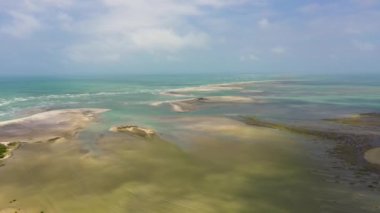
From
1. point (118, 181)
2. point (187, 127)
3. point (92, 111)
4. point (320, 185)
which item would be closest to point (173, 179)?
point (118, 181)

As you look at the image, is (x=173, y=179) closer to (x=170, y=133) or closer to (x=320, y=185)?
(x=320, y=185)

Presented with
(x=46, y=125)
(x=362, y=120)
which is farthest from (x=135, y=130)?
(x=362, y=120)

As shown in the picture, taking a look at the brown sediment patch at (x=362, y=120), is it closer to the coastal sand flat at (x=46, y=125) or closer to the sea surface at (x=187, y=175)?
the sea surface at (x=187, y=175)

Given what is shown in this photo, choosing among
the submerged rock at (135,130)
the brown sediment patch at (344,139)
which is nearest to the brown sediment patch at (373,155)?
the brown sediment patch at (344,139)

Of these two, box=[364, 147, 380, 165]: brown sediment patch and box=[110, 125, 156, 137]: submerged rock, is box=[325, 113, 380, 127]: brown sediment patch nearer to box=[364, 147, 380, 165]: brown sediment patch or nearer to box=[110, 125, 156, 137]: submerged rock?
box=[364, 147, 380, 165]: brown sediment patch

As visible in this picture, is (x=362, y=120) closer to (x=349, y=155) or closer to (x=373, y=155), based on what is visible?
(x=373, y=155)

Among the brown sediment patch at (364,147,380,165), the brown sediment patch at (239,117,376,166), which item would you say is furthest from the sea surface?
the brown sediment patch at (364,147,380,165)
